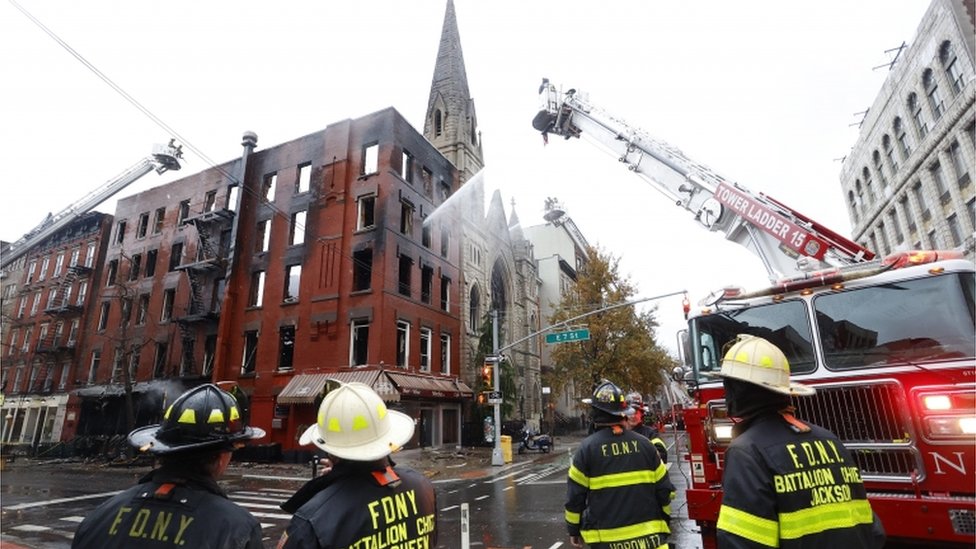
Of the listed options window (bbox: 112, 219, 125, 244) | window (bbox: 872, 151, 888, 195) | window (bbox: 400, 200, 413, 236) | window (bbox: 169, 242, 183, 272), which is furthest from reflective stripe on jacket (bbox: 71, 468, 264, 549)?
window (bbox: 112, 219, 125, 244)

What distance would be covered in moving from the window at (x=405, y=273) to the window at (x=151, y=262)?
58.5 feet

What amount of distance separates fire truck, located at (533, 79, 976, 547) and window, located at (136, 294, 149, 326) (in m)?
34.1

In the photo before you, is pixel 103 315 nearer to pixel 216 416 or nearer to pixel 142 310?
pixel 142 310

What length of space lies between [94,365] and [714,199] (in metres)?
38.1

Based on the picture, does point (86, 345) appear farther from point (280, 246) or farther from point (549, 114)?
point (549, 114)

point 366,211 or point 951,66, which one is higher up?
point 951,66

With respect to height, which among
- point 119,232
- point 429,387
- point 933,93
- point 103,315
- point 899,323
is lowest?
point 899,323

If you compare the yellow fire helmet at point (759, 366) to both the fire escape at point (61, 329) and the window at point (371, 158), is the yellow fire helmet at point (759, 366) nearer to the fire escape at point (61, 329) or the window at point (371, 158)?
the window at point (371, 158)

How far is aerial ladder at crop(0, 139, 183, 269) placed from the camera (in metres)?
29.4

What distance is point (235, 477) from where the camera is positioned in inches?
744

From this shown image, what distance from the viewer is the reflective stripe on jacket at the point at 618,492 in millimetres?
3822

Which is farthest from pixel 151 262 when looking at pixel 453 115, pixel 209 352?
pixel 453 115

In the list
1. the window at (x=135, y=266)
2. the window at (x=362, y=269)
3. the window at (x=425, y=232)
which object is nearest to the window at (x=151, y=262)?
the window at (x=135, y=266)

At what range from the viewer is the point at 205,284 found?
2820 cm
